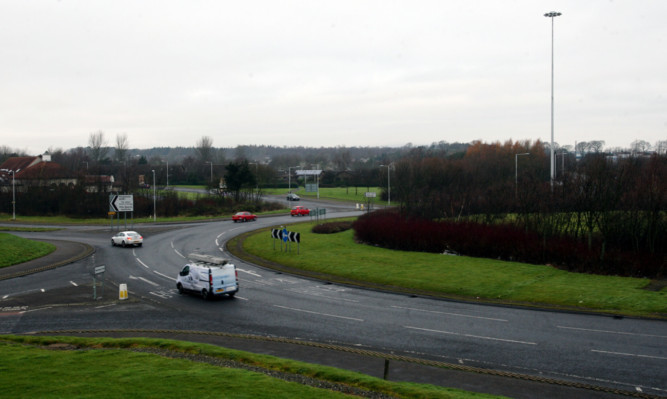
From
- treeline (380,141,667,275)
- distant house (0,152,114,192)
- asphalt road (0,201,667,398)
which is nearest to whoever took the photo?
asphalt road (0,201,667,398)

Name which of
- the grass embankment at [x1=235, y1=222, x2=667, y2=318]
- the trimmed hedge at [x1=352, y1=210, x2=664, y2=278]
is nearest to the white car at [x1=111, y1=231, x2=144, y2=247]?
the grass embankment at [x1=235, y1=222, x2=667, y2=318]

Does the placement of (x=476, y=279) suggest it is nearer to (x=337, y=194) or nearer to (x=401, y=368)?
(x=401, y=368)

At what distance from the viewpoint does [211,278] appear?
25.8m

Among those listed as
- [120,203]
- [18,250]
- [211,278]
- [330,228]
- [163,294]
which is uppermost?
[120,203]

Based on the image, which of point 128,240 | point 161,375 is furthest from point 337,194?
point 161,375

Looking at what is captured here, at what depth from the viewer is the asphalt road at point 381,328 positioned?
1442cm

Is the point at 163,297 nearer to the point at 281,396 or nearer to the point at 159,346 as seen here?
the point at 159,346

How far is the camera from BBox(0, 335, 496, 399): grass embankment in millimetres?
11008

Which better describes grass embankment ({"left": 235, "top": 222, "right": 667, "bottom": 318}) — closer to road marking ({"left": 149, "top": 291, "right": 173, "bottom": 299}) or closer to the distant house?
road marking ({"left": 149, "top": 291, "right": 173, "bottom": 299})

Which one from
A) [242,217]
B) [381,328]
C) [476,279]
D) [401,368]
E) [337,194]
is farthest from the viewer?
[337,194]

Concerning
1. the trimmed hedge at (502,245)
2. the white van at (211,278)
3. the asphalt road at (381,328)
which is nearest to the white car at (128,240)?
the asphalt road at (381,328)

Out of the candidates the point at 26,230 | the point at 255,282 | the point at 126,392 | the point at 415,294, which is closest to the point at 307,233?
the point at 255,282

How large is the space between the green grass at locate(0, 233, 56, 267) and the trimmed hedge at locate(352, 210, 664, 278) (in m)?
26.9

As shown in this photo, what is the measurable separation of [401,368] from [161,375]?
655cm
